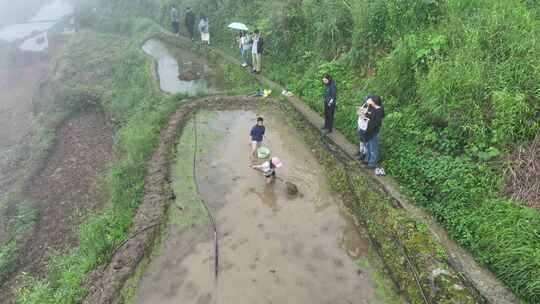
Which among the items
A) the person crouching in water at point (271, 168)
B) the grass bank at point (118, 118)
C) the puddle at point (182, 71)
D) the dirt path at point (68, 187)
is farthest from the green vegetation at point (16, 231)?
the person crouching in water at point (271, 168)

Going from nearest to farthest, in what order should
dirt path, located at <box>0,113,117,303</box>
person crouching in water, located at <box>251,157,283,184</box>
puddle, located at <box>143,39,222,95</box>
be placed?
person crouching in water, located at <box>251,157,283,184</box>
dirt path, located at <box>0,113,117,303</box>
puddle, located at <box>143,39,222,95</box>

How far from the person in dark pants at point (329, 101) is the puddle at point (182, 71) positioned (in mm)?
5653

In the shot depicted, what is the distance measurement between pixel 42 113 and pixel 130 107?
7.52m

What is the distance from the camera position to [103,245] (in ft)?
26.6

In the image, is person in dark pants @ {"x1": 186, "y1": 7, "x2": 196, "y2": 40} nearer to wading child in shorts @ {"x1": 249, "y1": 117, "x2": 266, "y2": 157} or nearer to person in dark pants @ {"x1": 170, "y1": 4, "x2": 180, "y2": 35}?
person in dark pants @ {"x1": 170, "y1": 4, "x2": 180, "y2": 35}

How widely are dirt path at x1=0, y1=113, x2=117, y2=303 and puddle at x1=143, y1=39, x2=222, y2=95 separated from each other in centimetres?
347

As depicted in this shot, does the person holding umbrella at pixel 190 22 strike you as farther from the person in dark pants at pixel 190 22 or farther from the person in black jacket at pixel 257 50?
the person in black jacket at pixel 257 50

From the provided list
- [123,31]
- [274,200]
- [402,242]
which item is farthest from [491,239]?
[123,31]

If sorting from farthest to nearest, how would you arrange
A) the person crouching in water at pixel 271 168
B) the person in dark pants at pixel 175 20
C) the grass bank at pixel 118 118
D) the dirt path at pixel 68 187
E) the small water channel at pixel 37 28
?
the small water channel at pixel 37 28 → the person in dark pants at pixel 175 20 → the dirt path at pixel 68 187 → the person crouching in water at pixel 271 168 → the grass bank at pixel 118 118

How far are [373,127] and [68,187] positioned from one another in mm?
11721

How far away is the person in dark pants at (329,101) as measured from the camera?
9941mm

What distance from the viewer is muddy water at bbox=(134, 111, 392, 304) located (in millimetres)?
6738

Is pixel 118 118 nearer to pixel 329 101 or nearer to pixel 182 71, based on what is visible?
pixel 182 71

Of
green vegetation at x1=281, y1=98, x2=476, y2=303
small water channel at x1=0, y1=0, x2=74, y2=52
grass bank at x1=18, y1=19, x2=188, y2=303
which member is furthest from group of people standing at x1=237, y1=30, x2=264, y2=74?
small water channel at x1=0, y1=0, x2=74, y2=52
